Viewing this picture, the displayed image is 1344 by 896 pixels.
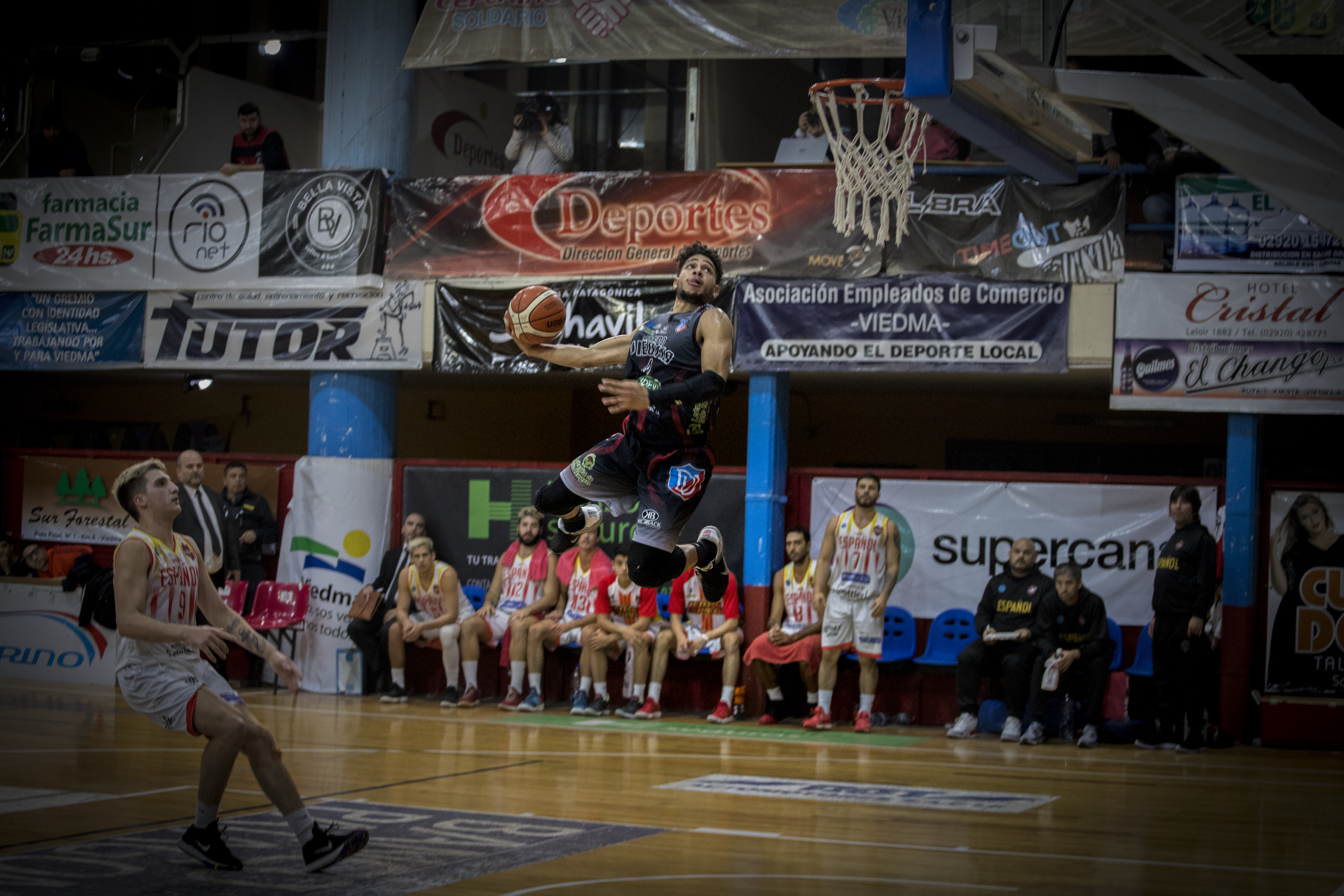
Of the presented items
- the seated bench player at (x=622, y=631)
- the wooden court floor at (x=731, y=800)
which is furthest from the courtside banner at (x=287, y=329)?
the wooden court floor at (x=731, y=800)

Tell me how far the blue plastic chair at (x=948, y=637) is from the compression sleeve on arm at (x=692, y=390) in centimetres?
624

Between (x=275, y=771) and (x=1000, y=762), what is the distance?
19.2 ft

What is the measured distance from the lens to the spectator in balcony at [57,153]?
15.5 metres

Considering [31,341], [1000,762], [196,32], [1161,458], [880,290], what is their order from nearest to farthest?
[1000,762] < [880,290] < [31,341] < [1161,458] < [196,32]

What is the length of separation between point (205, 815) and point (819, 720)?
655 cm

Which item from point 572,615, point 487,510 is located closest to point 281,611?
point 487,510

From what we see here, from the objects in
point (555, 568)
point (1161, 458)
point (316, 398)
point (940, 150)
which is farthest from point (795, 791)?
point (1161, 458)

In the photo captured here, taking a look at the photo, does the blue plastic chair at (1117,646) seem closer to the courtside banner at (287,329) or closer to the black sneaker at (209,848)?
the courtside banner at (287,329)

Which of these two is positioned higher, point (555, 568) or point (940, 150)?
point (940, 150)

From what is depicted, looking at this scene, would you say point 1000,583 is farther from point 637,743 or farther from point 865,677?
point 637,743

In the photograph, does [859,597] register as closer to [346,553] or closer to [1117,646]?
[1117,646]

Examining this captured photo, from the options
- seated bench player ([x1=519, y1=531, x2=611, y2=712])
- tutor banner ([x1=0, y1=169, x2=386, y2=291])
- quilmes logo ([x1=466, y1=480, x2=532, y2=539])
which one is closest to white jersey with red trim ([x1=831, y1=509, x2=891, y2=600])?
seated bench player ([x1=519, y1=531, x2=611, y2=712])

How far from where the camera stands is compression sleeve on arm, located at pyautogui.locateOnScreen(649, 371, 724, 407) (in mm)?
6723

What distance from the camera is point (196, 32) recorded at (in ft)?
58.5
